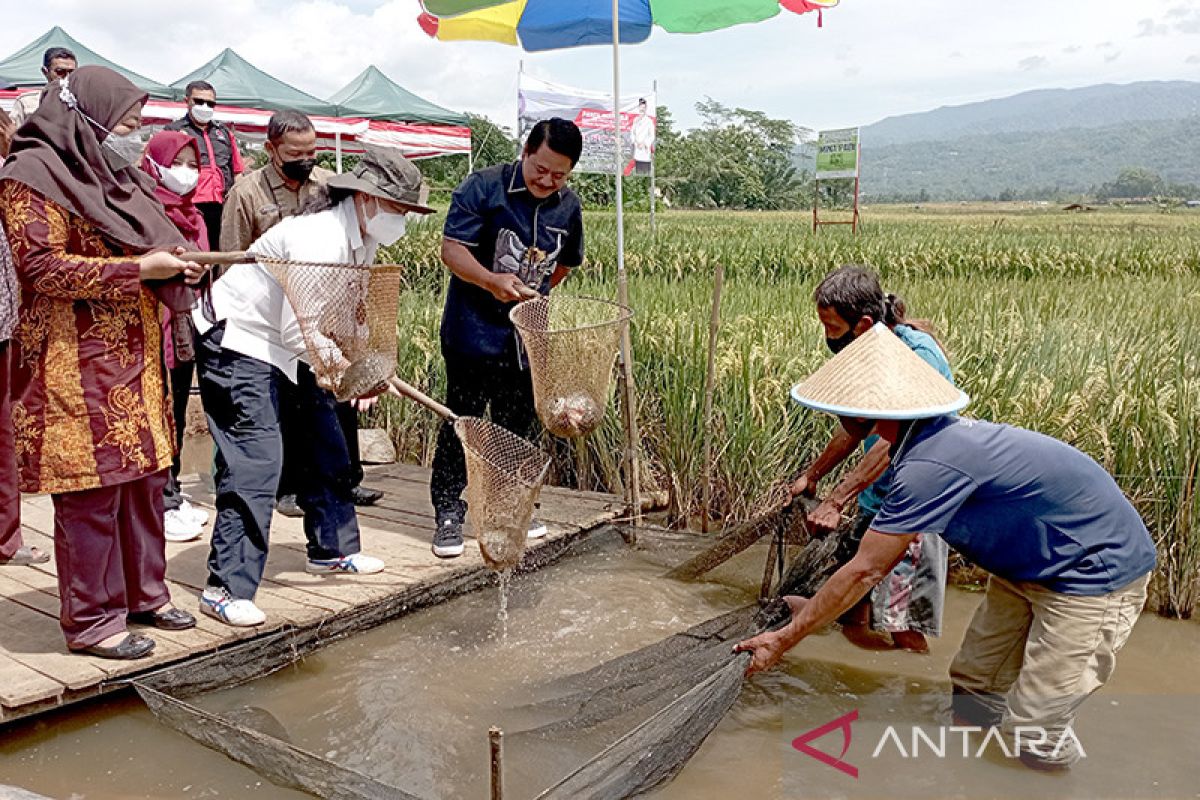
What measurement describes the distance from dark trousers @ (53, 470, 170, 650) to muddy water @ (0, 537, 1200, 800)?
29cm

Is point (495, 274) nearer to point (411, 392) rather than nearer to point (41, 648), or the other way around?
point (411, 392)

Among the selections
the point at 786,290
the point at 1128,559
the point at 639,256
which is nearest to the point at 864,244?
the point at 639,256

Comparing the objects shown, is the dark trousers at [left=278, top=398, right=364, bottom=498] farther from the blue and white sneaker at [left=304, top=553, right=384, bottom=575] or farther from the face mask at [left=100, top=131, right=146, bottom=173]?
the face mask at [left=100, top=131, right=146, bottom=173]

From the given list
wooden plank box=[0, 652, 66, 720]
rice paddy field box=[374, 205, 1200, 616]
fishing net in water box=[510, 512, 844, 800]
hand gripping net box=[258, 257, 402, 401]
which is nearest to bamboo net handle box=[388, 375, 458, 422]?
hand gripping net box=[258, 257, 402, 401]

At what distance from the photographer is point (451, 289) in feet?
13.1

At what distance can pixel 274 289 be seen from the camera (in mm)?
3225

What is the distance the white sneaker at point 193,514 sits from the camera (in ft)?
13.6

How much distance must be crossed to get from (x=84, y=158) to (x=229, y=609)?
4.77ft

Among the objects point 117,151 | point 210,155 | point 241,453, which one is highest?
point 210,155

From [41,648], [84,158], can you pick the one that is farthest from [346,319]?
[41,648]

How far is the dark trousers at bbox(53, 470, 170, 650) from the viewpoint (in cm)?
282

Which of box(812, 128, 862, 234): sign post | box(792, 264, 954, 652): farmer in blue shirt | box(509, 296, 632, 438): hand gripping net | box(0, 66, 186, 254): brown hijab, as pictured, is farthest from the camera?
box(812, 128, 862, 234): sign post

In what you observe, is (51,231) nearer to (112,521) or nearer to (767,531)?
(112,521)

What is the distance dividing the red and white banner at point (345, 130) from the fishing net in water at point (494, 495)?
8.31 meters
